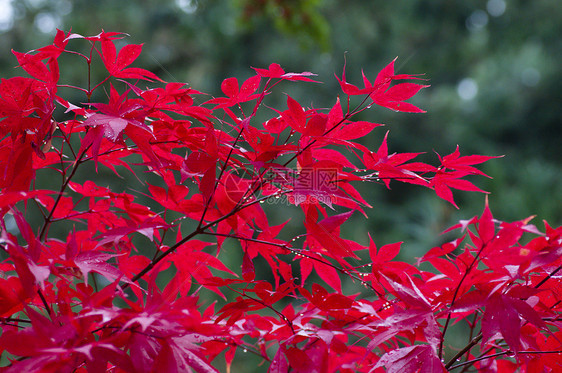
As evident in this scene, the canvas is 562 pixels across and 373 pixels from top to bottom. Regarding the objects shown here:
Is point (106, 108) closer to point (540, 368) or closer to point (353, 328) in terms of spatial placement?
point (353, 328)

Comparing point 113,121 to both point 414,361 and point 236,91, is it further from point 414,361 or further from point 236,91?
point 414,361

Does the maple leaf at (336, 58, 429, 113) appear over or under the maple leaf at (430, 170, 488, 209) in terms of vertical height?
over

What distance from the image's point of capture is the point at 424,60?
5.65m

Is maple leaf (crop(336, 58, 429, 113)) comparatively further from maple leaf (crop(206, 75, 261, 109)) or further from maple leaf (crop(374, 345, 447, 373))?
maple leaf (crop(374, 345, 447, 373))

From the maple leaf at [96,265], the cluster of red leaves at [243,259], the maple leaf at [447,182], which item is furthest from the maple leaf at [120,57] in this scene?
the maple leaf at [447,182]

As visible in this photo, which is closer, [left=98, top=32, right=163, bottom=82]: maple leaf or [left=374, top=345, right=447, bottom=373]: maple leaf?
[left=374, top=345, right=447, bottom=373]: maple leaf

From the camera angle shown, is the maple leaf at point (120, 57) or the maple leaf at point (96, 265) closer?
the maple leaf at point (96, 265)

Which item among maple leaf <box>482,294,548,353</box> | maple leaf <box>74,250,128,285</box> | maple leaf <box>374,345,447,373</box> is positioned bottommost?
maple leaf <box>374,345,447,373</box>

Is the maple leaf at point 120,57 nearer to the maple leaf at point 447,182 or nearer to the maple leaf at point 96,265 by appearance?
the maple leaf at point 96,265

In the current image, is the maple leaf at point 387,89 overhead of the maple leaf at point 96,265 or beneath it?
overhead

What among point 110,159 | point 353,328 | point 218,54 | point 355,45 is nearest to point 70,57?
point 218,54

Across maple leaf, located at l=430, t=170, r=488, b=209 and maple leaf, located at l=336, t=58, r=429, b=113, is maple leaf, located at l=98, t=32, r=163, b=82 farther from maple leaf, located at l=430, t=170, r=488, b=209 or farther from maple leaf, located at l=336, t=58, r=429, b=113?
maple leaf, located at l=430, t=170, r=488, b=209

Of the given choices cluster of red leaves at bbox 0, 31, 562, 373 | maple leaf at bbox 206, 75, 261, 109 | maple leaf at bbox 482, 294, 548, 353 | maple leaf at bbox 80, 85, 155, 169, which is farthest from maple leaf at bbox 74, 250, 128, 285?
maple leaf at bbox 482, 294, 548, 353

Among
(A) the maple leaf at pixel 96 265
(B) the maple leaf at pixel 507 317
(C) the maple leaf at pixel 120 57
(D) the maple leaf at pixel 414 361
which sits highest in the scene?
(C) the maple leaf at pixel 120 57
